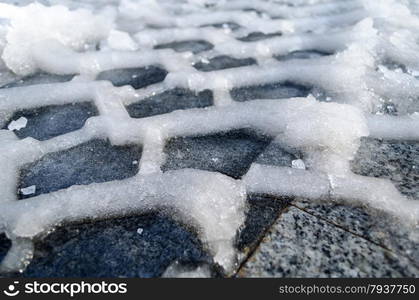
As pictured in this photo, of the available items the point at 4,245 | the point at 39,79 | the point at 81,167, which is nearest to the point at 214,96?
the point at 81,167

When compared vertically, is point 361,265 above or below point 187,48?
above

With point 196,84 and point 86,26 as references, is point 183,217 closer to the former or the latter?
→ point 196,84

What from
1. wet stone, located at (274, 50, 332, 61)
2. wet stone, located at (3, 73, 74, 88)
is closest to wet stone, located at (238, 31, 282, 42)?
wet stone, located at (274, 50, 332, 61)

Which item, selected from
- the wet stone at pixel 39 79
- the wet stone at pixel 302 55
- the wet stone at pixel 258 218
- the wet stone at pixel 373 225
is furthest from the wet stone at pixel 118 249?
the wet stone at pixel 302 55

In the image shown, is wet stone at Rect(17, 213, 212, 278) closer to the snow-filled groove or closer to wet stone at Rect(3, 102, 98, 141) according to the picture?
the snow-filled groove

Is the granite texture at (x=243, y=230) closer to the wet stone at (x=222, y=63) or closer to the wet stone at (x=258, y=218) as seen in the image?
the wet stone at (x=258, y=218)

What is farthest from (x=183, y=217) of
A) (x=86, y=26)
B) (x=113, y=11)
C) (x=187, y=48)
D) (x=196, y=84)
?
(x=113, y=11)
